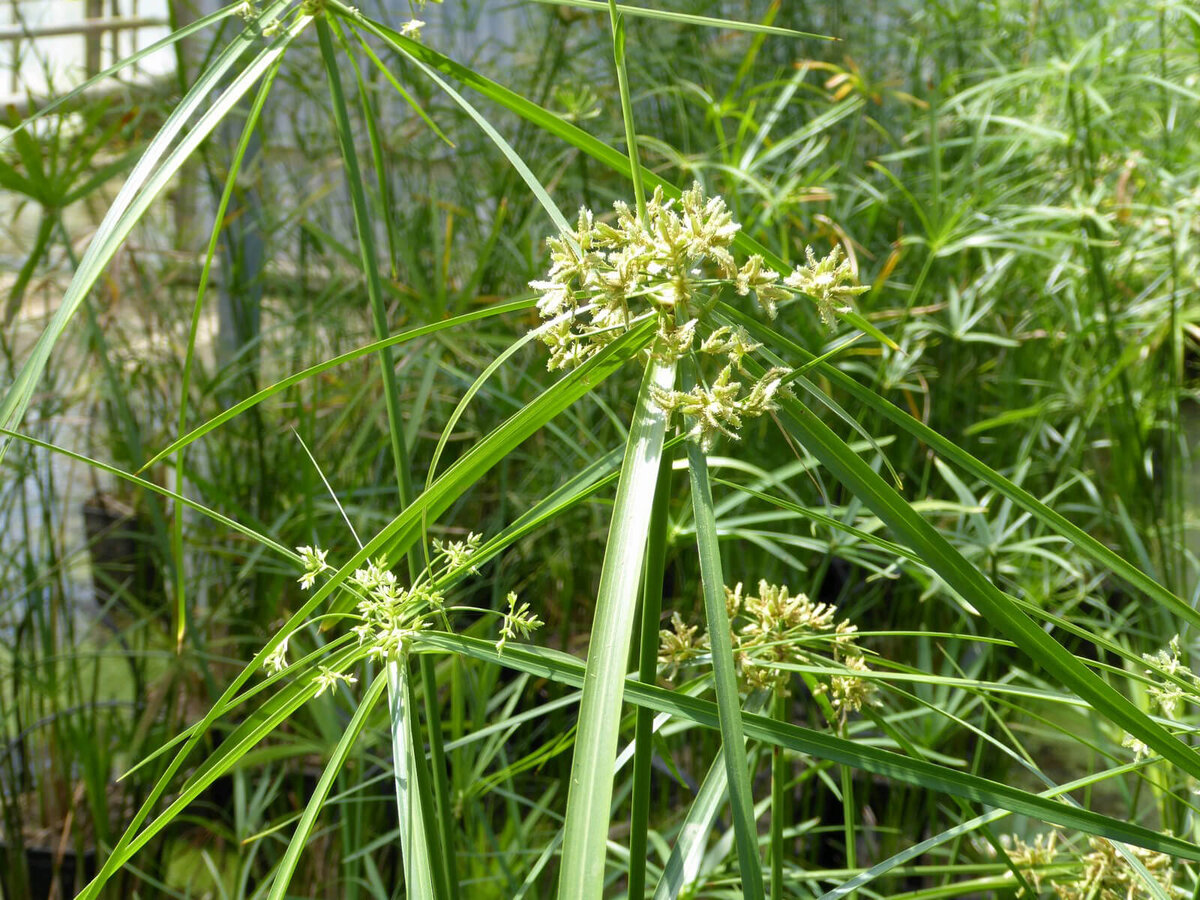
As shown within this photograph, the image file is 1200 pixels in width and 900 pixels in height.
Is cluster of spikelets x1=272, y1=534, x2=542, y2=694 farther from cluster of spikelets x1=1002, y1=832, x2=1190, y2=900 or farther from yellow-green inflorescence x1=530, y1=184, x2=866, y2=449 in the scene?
cluster of spikelets x1=1002, y1=832, x2=1190, y2=900

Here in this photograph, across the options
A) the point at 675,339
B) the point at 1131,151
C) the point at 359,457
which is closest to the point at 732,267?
the point at 675,339

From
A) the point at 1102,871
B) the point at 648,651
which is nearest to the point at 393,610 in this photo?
the point at 648,651

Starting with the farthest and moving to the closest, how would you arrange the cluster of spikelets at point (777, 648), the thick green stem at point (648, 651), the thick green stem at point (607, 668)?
the cluster of spikelets at point (777, 648) → the thick green stem at point (648, 651) → the thick green stem at point (607, 668)

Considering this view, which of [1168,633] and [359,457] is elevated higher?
[359,457]

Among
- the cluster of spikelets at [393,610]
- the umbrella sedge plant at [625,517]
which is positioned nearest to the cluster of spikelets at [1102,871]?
the umbrella sedge plant at [625,517]

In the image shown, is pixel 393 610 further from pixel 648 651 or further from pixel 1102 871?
pixel 1102 871

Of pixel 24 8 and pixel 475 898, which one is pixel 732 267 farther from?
pixel 24 8

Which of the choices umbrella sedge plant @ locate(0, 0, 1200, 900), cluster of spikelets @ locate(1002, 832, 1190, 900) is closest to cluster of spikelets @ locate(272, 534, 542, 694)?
umbrella sedge plant @ locate(0, 0, 1200, 900)

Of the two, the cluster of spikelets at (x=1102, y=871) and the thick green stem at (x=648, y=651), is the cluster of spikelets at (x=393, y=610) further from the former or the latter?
the cluster of spikelets at (x=1102, y=871)

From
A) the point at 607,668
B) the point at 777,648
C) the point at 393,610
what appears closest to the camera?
the point at 607,668
